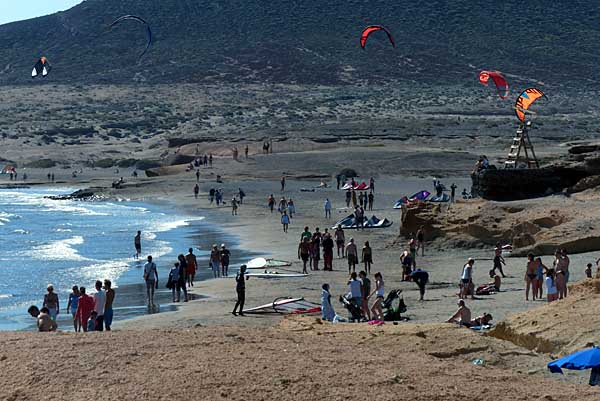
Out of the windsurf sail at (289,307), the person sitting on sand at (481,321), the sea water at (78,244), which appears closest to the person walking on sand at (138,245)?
the sea water at (78,244)

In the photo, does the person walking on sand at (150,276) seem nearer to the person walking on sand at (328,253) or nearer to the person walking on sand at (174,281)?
the person walking on sand at (174,281)

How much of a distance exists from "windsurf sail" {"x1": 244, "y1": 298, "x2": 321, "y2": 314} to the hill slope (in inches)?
3766

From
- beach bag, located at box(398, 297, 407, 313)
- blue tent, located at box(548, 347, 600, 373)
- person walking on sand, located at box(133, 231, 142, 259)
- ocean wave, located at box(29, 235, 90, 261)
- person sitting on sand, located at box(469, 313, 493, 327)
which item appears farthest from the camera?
ocean wave, located at box(29, 235, 90, 261)

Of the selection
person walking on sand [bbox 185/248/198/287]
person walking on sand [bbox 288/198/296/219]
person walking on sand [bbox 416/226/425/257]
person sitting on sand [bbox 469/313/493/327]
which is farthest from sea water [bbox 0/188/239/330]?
person sitting on sand [bbox 469/313/493/327]

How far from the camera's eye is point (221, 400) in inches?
421

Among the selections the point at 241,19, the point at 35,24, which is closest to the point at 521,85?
the point at 241,19

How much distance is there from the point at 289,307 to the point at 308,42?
109941mm

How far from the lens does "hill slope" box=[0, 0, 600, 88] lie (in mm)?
117938

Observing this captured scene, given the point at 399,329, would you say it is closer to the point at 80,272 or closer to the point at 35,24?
the point at 80,272

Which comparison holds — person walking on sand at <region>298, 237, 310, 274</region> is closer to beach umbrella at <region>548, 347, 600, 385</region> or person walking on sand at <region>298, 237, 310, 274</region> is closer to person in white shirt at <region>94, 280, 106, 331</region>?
person in white shirt at <region>94, 280, 106, 331</region>

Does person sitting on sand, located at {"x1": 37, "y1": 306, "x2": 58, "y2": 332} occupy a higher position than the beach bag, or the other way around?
person sitting on sand, located at {"x1": 37, "y1": 306, "x2": 58, "y2": 332}

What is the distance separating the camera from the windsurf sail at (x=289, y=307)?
17906 mm

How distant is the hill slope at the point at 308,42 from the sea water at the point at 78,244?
68845 mm

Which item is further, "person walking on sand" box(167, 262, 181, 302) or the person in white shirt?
"person walking on sand" box(167, 262, 181, 302)
